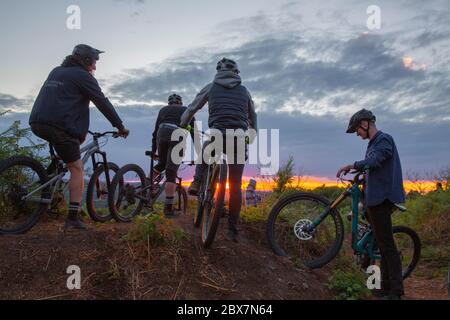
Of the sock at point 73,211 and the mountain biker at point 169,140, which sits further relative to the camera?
the mountain biker at point 169,140

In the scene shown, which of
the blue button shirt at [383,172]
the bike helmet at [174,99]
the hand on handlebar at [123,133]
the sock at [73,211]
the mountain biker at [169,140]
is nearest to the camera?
the blue button shirt at [383,172]

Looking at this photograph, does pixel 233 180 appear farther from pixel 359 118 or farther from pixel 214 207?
pixel 359 118

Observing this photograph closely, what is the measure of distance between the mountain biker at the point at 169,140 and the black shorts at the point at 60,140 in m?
2.30

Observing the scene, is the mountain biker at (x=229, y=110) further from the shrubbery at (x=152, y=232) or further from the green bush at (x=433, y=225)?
the green bush at (x=433, y=225)

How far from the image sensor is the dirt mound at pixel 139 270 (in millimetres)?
5023

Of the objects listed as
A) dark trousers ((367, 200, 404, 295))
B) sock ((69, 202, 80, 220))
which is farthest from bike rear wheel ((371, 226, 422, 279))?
sock ((69, 202, 80, 220))

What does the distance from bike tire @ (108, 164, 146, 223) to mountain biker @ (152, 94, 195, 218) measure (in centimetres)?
47

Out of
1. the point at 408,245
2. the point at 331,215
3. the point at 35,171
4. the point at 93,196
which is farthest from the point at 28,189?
the point at 408,245

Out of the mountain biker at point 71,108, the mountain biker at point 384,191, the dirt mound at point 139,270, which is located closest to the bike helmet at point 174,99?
the mountain biker at point 71,108

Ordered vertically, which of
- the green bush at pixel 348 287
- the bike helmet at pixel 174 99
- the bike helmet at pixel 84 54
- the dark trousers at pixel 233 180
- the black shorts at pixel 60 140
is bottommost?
the green bush at pixel 348 287

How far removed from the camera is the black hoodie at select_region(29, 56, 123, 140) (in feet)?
20.9
